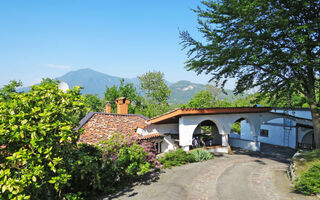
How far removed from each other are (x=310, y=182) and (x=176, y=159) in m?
7.69

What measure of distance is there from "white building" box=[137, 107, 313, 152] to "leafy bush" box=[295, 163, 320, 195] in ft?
25.0

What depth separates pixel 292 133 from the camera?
2206 cm

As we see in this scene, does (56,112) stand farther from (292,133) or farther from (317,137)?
(292,133)

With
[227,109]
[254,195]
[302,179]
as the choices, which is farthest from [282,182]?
[227,109]

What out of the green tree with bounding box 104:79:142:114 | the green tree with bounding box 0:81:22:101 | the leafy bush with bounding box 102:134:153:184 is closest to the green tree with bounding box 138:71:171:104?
the green tree with bounding box 104:79:142:114

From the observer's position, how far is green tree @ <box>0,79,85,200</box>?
4945mm

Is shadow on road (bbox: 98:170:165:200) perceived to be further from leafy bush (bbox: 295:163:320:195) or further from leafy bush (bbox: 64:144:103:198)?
leafy bush (bbox: 295:163:320:195)

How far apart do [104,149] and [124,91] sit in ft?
127

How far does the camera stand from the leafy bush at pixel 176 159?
1329 cm

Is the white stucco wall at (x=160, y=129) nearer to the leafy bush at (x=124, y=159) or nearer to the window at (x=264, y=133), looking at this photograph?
the leafy bush at (x=124, y=159)

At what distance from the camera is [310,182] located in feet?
27.1

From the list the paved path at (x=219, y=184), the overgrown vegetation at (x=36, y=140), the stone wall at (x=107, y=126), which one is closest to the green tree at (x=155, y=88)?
the stone wall at (x=107, y=126)

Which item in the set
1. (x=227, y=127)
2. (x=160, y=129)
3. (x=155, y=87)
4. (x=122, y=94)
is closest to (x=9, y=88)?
(x=122, y=94)

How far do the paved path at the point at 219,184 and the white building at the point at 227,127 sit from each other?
3.33 m
